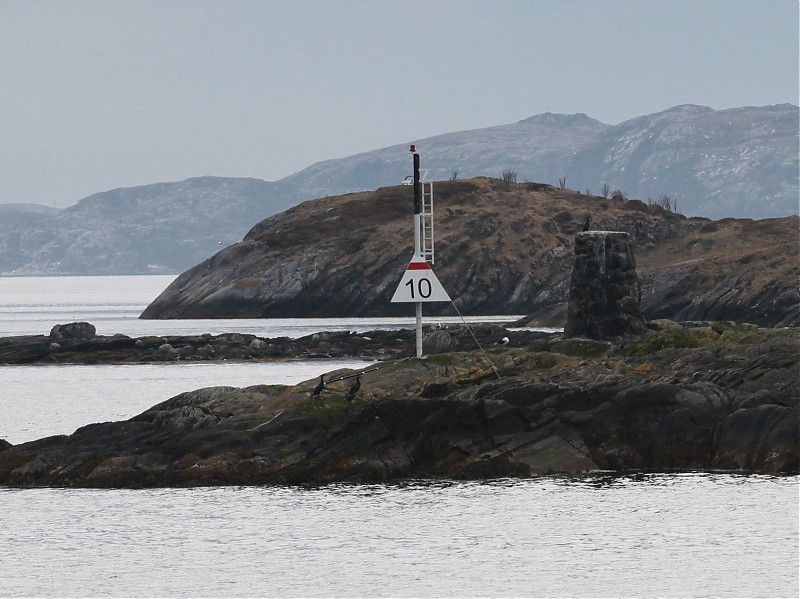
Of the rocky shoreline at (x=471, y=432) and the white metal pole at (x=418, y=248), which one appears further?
the white metal pole at (x=418, y=248)

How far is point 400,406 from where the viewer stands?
1291 inches

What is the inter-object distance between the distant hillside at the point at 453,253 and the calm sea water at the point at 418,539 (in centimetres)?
9728

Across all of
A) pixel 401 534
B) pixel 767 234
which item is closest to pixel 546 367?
pixel 401 534

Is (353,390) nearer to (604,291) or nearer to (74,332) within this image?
(604,291)

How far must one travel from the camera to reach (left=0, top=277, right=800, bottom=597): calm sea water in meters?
21.9

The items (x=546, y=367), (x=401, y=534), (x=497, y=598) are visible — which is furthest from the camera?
(x=546, y=367)

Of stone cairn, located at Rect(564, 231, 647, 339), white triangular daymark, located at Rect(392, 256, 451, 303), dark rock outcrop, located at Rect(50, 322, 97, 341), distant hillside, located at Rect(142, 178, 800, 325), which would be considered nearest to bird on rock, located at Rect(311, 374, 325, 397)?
white triangular daymark, located at Rect(392, 256, 451, 303)

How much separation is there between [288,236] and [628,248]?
115 metres

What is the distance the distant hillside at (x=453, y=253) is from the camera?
5423 inches

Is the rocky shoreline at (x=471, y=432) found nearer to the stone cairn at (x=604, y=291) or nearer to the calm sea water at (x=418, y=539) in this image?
the calm sea water at (x=418, y=539)

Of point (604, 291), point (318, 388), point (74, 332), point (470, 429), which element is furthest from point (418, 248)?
point (74, 332)

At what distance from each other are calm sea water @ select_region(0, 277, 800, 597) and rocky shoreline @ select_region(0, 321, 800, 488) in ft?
3.00

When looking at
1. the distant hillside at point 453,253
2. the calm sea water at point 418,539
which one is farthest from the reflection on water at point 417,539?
the distant hillside at point 453,253

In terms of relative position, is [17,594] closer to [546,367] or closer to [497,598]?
[497,598]
